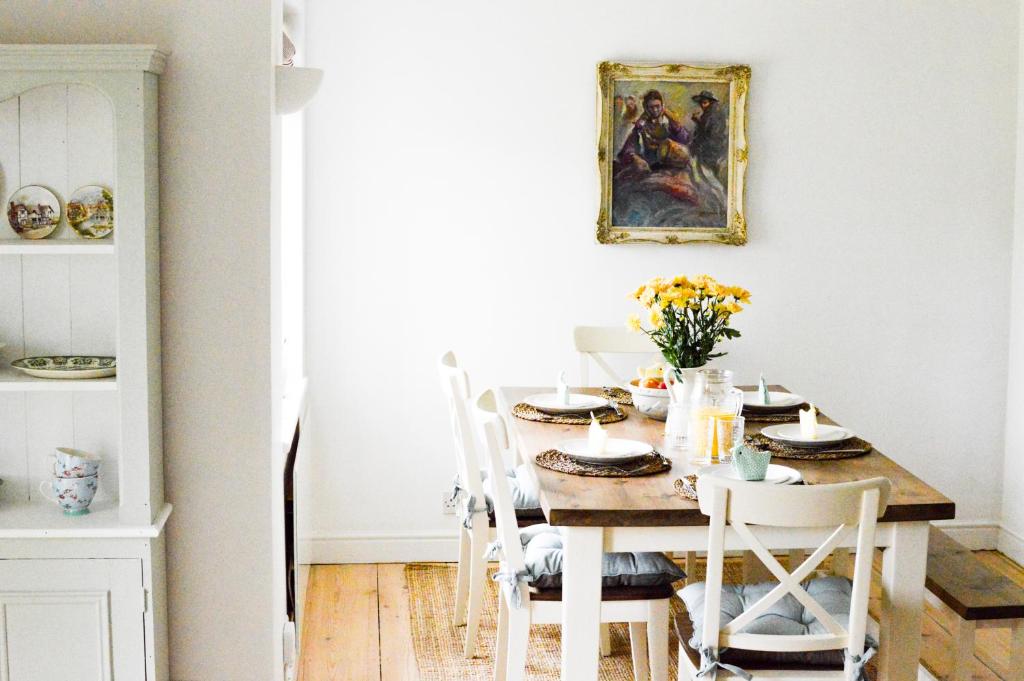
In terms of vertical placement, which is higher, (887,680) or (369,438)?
(369,438)

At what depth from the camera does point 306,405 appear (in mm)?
3852

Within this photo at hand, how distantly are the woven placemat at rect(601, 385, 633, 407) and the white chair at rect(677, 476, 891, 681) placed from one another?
112 cm

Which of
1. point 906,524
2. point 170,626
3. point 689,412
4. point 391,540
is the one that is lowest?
point 391,540

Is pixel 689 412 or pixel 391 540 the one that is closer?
pixel 689 412

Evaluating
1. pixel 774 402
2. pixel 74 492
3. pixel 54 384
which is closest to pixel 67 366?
pixel 54 384

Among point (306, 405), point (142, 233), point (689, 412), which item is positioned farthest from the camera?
point (306, 405)

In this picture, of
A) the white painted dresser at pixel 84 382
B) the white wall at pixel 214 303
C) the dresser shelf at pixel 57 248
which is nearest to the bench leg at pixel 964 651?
the white wall at pixel 214 303

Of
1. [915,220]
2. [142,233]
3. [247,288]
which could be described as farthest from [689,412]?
[915,220]

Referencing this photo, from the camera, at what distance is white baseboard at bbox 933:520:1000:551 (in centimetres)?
→ 446

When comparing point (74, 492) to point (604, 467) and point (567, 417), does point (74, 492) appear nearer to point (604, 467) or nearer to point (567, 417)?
point (604, 467)

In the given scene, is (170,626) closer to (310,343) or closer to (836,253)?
(310,343)

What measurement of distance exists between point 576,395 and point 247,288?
1508mm

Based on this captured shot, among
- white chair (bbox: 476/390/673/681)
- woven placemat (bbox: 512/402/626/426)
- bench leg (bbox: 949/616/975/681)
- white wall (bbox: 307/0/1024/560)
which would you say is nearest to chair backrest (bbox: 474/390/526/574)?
white chair (bbox: 476/390/673/681)

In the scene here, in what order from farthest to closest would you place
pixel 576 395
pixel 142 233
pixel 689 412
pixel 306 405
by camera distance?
pixel 306 405
pixel 576 395
pixel 689 412
pixel 142 233
